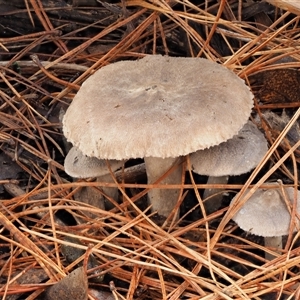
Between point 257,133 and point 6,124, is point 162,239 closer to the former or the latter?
point 257,133

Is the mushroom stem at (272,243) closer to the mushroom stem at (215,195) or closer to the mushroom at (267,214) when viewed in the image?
the mushroom at (267,214)

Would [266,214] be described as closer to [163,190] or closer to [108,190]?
[163,190]

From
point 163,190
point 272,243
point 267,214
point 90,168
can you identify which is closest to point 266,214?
point 267,214

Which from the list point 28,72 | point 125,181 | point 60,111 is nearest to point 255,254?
point 125,181

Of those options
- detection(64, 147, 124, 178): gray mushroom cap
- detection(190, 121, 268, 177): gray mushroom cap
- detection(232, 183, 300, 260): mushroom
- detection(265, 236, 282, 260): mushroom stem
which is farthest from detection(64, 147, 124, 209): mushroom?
detection(265, 236, 282, 260): mushroom stem

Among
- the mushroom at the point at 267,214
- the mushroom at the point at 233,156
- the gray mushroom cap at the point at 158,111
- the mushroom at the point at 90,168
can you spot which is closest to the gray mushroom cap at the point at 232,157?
the mushroom at the point at 233,156
